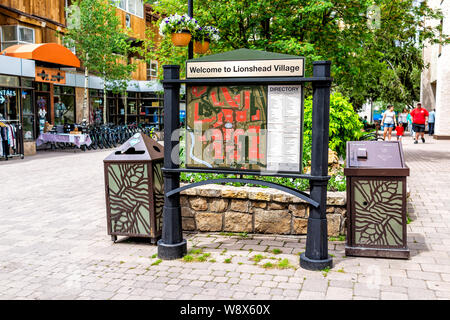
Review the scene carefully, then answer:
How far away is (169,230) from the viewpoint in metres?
4.76

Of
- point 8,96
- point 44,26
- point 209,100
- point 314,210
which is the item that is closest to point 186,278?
point 314,210

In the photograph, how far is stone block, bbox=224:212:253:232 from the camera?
564 centimetres

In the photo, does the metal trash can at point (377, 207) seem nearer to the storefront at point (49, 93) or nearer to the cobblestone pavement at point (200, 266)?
the cobblestone pavement at point (200, 266)

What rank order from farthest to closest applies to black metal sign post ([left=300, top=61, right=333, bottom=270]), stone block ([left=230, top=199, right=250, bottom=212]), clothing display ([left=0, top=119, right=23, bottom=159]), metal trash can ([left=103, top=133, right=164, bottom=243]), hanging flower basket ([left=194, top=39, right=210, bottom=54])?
clothing display ([left=0, top=119, right=23, bottom=159]) < hanging flower basket ([left=194, top=39, right=210, bottom=54]) < stone block ([left=230, top=199, right=250, bottom=212]) < metal trash can ([left=103, top=133, right=164, bottom=243]) < black metal sign post ([left=300, top=61, right=333, bottom=270])

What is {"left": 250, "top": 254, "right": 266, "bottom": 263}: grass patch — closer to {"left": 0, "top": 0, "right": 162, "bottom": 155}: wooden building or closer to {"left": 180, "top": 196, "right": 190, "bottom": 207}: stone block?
{"left": 180, "top": 196, "right": 190, "bottom": 207}: stone block

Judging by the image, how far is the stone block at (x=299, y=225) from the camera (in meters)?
5.47

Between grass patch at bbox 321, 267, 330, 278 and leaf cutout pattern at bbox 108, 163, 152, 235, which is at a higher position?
leaf cutout pattern at bbox 108, 163, 152, 235

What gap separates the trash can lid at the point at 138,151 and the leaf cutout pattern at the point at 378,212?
7.37ft

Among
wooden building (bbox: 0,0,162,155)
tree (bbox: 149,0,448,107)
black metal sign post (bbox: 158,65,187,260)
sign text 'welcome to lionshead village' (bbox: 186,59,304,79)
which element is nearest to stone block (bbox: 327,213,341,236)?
black metal sign post (bbox: 158,65,187,260)

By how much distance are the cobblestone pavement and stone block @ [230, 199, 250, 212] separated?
330 millimetres

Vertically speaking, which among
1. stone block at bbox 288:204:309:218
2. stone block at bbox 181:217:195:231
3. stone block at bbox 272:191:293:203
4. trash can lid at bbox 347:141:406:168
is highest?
trash can lid at bbox 347:141:406:168

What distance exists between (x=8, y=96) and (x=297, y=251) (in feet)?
50.7

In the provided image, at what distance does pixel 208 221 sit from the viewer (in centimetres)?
576

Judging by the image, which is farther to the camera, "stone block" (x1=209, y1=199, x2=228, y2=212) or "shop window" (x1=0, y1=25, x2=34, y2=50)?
"shop window" (x1=0, y1=25, x2=34, y2=50)
